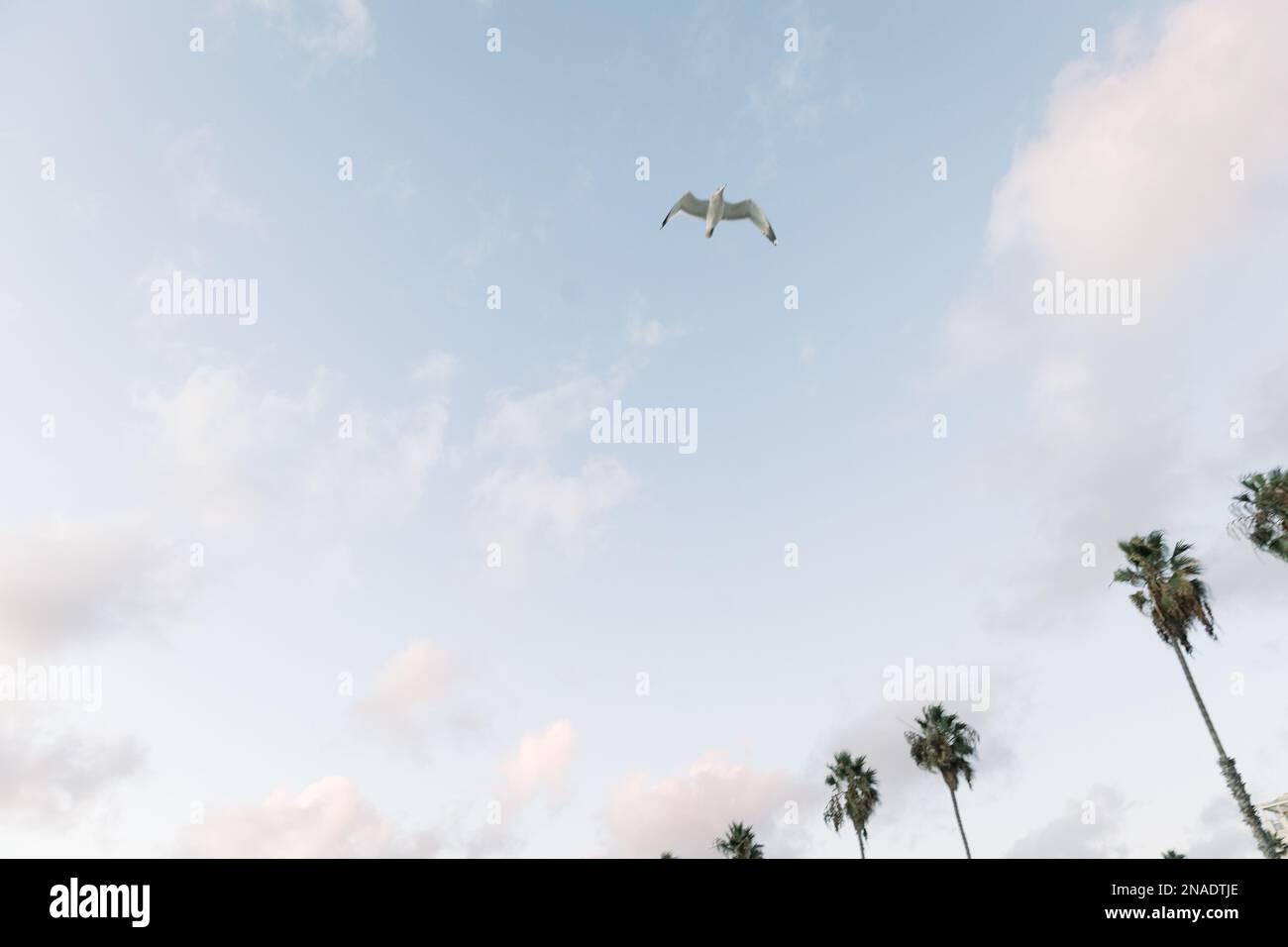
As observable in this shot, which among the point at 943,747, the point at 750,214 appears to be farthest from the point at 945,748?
the point at 750,214

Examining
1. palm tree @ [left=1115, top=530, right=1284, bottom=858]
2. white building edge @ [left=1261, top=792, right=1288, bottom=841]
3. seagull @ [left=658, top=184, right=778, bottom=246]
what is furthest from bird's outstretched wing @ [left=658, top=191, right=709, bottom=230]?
white building edge @ [left=1261, top=792, right=1288, bottom=841]

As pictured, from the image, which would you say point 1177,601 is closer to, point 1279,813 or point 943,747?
point 943,747

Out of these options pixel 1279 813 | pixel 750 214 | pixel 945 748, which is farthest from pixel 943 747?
pixel 1279 813

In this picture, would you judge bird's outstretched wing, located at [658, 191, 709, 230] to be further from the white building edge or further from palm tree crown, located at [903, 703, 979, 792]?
the white building edge

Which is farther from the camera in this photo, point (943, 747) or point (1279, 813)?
point (1279, 813)

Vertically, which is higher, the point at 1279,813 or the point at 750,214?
the point at 750,214

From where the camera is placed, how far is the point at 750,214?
33094mm

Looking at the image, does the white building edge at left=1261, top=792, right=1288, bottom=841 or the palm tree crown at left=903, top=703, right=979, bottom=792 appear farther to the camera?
the white building edge at left=1261, top=792, right=1288, bottom=841

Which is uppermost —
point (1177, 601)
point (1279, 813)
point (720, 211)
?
point (720, 211)

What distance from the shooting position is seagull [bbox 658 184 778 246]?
3244 cm

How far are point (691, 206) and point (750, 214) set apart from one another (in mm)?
2670
